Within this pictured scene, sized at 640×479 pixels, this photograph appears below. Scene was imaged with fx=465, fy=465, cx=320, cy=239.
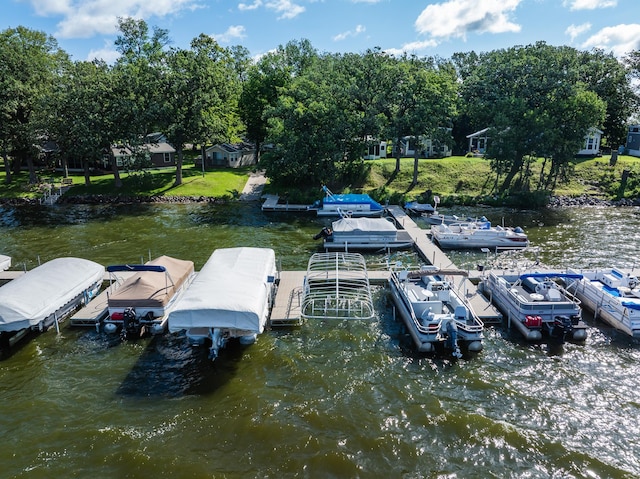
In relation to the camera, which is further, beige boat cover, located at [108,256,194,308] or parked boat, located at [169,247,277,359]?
beige boat cover, located at [108,256,194,308]

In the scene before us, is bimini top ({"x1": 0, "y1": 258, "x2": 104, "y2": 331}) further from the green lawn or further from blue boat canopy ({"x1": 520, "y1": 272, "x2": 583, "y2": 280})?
the green lawn

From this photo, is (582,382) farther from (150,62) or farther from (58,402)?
(150,62)

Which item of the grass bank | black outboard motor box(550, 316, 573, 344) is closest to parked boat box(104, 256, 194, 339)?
black outboard motor box(550, 316, 573, 344)

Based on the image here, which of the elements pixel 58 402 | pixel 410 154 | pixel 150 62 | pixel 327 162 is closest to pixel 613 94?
pixel 410 154

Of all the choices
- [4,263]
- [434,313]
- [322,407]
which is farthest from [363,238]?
[4,263]

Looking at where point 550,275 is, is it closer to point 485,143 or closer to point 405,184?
point 405,184

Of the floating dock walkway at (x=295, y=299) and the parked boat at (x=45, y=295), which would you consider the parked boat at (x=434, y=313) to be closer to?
the floating dock walkway at (x=295, y=299)
